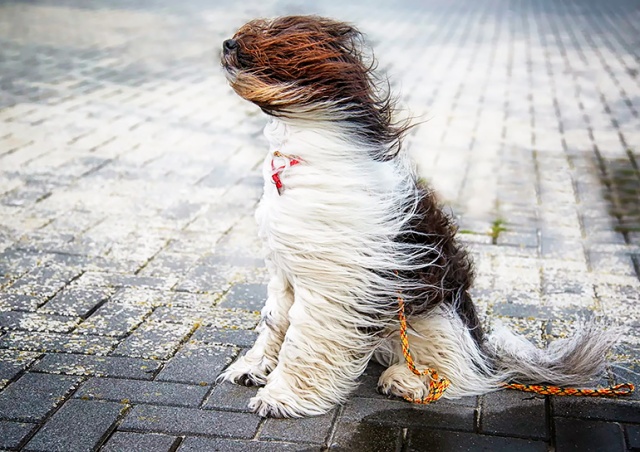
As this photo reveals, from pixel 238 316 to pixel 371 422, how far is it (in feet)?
3.57

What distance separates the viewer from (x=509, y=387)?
10.4 feet

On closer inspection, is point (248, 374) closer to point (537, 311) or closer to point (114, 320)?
point (114, 320)

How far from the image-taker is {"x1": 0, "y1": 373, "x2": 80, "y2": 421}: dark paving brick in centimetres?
299

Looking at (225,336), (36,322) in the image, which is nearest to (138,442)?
(225,336)

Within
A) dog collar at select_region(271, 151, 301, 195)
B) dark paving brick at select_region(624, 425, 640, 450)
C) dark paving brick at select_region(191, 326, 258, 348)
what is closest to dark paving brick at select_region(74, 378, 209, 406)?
dark paving brick at select_region(191, 326, 258, 348)

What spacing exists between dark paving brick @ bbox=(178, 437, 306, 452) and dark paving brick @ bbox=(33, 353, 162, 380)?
0.52 m

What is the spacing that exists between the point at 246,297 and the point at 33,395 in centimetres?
123

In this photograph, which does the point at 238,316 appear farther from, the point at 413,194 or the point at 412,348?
the point at 413,194

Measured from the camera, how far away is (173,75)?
30.9 ft

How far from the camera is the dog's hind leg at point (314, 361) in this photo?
286cm

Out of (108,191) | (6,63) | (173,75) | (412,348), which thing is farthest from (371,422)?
(6,63)

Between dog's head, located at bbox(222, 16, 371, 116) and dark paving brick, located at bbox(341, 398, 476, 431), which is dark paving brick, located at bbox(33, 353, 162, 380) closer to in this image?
dark paving brick, located at bbox(341, 398, 476, 431)

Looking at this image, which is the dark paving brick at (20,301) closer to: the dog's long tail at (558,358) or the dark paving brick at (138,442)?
the dark paving brick at (138,442)

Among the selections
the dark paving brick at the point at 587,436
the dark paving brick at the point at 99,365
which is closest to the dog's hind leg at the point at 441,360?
the dark paving brick at the point at 587,436
